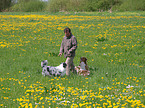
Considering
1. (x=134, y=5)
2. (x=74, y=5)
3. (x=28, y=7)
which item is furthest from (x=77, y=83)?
(x=74, y=5)

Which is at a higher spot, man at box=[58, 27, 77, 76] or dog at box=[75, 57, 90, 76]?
man at box=[58, 27, 77, 76]

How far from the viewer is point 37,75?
25.6 ft

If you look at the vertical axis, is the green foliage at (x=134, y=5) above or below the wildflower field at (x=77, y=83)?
above

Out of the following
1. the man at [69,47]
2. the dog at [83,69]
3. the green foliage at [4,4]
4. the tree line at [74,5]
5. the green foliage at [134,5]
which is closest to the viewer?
the man at [69,47]

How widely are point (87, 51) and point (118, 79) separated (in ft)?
15.7

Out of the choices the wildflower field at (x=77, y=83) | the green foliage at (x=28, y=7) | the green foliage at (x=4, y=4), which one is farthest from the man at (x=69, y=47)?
the green foliage at (x=4, y=4)

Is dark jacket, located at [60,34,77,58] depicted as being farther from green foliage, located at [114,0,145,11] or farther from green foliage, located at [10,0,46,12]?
green foliage, located at [10,0,46,12]

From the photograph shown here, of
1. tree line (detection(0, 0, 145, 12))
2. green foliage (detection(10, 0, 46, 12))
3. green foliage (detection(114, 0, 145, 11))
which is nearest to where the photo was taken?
green foliage (detection(114, 0, 145, 11))

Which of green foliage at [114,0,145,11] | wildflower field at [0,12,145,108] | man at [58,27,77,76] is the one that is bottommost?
wildflower field at [0,12,145,108]

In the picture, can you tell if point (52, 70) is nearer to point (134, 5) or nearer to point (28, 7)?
point (134, 5)

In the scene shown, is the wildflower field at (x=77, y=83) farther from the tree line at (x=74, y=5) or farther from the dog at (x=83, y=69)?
the tree line at (x=74, y=5)

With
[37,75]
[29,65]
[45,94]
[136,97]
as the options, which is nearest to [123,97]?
[136,97]

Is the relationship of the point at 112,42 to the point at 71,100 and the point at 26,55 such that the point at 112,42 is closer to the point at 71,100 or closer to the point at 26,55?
the point at 26,55

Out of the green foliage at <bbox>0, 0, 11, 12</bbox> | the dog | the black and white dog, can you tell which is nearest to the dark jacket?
the black and white dog
